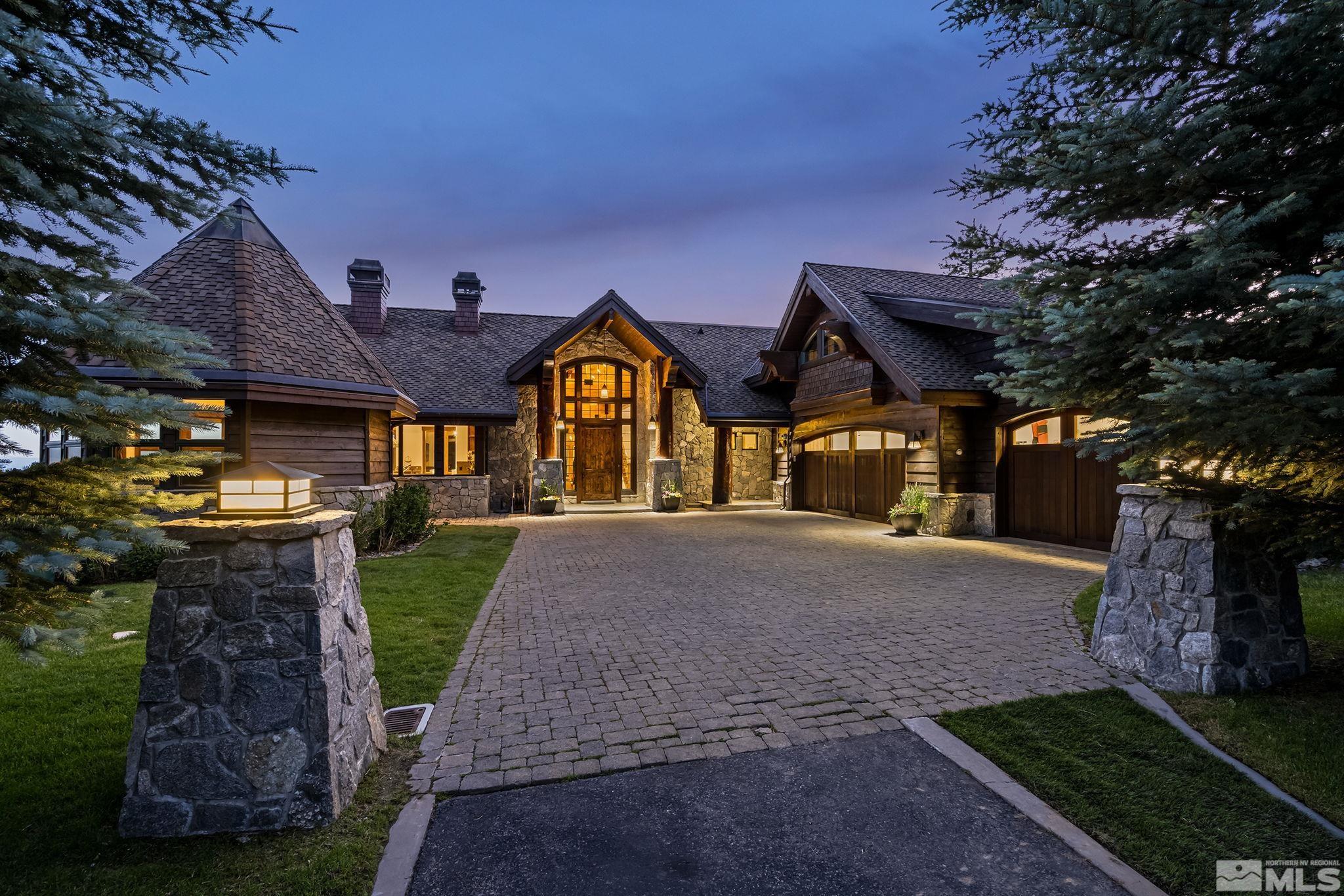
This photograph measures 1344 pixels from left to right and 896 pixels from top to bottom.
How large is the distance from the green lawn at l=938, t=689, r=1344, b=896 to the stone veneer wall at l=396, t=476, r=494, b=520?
15.0 meters

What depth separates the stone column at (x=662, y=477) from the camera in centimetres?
1730

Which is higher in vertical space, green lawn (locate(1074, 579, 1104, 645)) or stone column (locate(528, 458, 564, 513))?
stone column (locate(528, 458, 564, 513))

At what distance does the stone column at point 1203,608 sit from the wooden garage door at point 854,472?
30.4 ft

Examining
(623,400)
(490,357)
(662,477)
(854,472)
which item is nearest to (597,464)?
(623,400)

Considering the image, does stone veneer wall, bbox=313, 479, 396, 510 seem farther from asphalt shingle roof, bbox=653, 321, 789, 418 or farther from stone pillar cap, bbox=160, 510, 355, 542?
asphalt shingle roof, bbox=653, 321, 789, 418

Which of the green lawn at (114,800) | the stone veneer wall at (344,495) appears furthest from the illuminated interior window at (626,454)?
the green lawn at (114,800)

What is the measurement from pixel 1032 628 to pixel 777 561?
13.9 ft

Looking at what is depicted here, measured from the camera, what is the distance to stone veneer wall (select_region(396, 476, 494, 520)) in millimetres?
16484

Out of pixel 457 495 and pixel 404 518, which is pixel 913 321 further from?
pixel 457 495

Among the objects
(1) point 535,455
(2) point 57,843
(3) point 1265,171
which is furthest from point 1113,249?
(1) point 535,455

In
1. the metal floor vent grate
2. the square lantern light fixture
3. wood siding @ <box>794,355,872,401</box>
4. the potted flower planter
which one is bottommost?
the metal floor vent grate

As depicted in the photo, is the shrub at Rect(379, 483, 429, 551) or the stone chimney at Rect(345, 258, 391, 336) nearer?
the shrub at Rect(379, 483, 429, 551)

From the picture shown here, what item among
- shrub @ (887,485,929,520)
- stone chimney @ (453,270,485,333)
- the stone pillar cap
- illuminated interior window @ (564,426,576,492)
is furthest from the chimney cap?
the stone pillar cap

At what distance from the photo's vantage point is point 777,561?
9.70m
